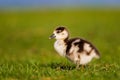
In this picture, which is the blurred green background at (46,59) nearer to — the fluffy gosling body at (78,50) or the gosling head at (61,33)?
the fluffy gosling body at (78,50)

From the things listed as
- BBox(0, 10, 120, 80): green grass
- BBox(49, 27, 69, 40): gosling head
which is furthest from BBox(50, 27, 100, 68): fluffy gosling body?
BBox(0, 10, 120, 80): green grass

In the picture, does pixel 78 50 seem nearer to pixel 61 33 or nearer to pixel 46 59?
pixel 61 33

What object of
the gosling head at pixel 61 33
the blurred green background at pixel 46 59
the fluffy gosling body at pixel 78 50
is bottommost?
the blurred green background at pixel 46 59

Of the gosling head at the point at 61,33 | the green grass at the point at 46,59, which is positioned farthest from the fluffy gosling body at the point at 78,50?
the green grass at the point at 46,59

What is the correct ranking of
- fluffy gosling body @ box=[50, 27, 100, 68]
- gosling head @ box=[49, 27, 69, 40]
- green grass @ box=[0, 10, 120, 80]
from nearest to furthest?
A: green grass @ box=[0, 10, 120, 80]
fluffy gosling body @ box=[50, 27, 100, 68]
gosling head @ box=[49, 27, 69, 40]

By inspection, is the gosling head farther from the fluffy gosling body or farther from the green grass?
the green grass

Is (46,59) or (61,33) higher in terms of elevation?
(61,33)

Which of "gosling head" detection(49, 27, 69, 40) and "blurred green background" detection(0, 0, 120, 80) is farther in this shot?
"gosling head" detection(49, 27, 69, 40)

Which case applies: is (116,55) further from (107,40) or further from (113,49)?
(107,40)

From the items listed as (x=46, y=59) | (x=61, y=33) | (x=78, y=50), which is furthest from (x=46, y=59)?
(x=78, y=50)

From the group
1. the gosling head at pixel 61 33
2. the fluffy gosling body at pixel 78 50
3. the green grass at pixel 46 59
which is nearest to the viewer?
the green grass at pixel 46 59

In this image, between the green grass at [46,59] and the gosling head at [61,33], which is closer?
the green grass at [46,59]

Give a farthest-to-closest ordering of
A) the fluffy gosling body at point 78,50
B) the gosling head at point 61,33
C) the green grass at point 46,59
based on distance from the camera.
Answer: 1. the gosling head at point 61,33
2. the fluffy gosling body at point 78,50
3. the green grass at point 46,59

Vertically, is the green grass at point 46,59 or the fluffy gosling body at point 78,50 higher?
the fluffy gosling body at point 78,50
